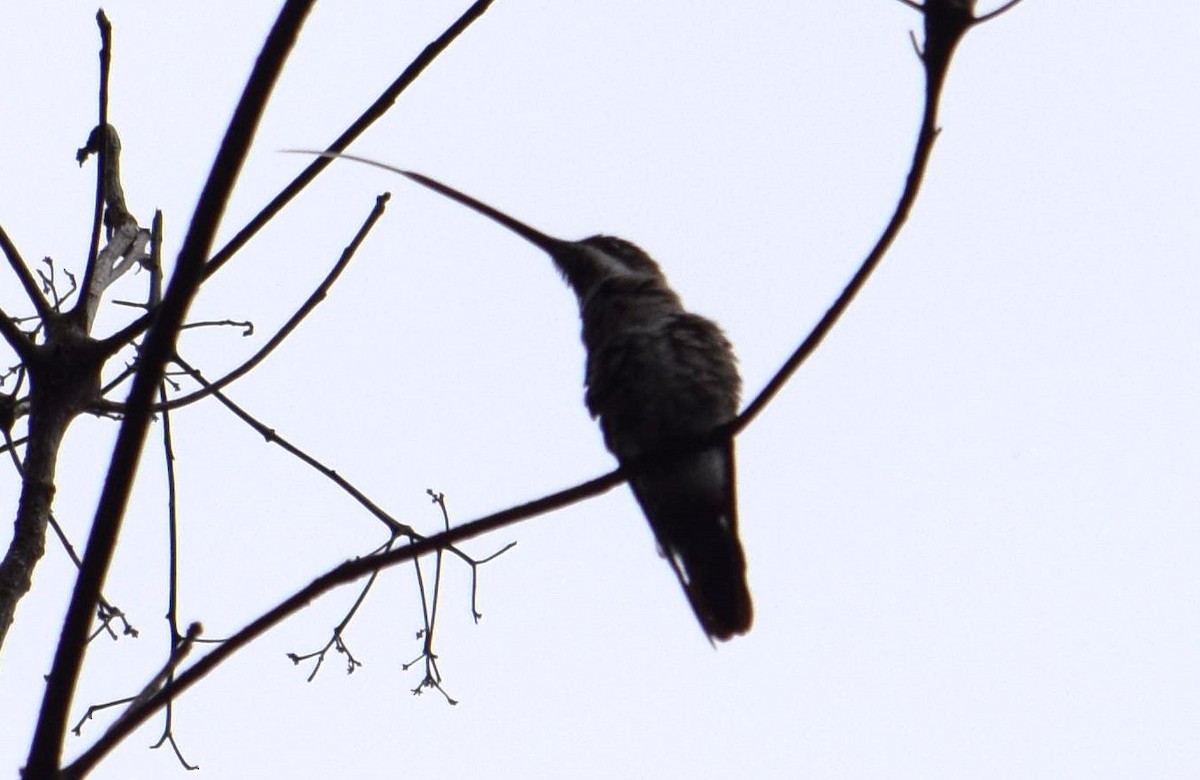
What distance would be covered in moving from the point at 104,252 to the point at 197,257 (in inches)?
102

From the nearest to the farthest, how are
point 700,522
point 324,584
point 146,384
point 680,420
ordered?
1. point 146,384
2. point 324,584
3. point 680,420
4. point 700,522

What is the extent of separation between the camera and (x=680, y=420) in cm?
532

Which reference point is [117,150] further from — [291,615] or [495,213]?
[291,615]

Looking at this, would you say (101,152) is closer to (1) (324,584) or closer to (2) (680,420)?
(1) (324,584)

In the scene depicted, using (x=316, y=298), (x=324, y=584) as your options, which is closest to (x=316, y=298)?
(x=316, y=298)

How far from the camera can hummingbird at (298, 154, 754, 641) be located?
530 cm

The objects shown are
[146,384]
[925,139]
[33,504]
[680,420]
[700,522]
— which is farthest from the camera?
[700,522]

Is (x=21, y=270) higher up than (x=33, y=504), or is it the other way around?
(x=21, y=270)

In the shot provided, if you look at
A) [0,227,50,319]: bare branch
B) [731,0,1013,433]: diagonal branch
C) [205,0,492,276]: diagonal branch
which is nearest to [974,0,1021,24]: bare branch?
[731,0,1013,433]: diagonal branch

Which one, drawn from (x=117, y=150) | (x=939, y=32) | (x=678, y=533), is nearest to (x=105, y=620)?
(x=117, y=150)

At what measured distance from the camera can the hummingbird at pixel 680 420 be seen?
5.30 metres

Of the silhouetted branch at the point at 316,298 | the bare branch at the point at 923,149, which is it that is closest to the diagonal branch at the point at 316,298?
the silhouetted branch at the point at 316,298

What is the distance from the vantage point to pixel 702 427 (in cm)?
535

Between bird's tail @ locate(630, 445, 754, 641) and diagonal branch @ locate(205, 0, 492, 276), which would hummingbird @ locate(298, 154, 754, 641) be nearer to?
bird's tail @ locate(630, 445, 754, 641)
